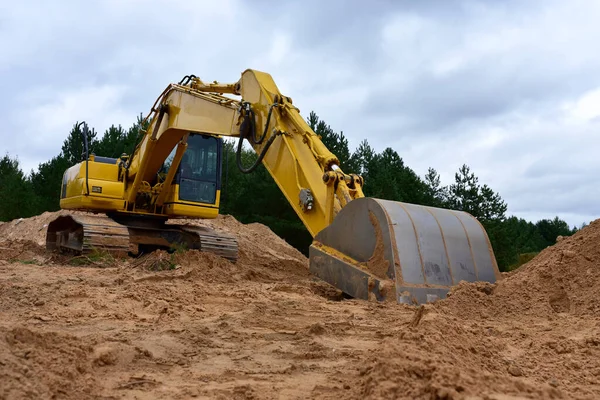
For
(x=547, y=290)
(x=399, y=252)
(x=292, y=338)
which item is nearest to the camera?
(x=292, y=338)

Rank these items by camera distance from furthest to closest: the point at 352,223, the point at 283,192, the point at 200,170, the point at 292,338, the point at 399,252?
the point at 200,170 → the point at 283,192 → the point at 352,223 → the point at 399,252 → the point at 292,338

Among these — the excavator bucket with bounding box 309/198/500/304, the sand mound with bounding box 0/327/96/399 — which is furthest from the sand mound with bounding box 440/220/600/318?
the sand mound with bounding box 0/327/96/399

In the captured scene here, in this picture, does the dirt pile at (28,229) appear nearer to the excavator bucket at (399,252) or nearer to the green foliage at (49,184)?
the green foliage at (49,184)

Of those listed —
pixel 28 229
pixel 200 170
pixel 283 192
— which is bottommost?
pixel 28 229

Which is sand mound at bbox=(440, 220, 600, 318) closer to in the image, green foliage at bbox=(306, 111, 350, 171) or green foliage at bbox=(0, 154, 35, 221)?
green foliage at bbox=(306, 111, 350, 171)

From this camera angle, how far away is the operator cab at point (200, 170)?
1070cm

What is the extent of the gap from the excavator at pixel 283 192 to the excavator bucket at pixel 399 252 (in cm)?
1

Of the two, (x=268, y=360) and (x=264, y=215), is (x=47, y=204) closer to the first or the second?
(x=264, y=215)

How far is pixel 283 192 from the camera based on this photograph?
751 cm

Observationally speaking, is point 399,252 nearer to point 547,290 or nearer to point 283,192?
point 547,290

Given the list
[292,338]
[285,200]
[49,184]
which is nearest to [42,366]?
[292,338]

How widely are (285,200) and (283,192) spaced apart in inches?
607

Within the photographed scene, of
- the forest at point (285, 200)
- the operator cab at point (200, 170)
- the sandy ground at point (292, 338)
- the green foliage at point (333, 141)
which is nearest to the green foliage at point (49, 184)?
the forest at point (285, 200)

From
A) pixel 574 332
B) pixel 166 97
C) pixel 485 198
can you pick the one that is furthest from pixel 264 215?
pixel 574 332
